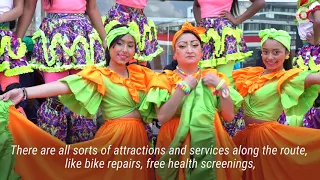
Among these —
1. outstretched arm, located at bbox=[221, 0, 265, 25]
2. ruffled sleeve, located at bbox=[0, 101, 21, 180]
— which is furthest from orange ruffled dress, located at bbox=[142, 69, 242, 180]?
outstretched arm, located at bbox=[221, 0, 265, 25]

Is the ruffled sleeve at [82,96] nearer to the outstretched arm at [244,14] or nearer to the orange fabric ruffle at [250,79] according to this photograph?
the orange fabric ruffle at [250,79]

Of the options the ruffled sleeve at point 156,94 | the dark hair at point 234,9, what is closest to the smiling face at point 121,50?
the ruffled sleeve at point 156,94

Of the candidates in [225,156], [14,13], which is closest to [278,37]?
[225,156]

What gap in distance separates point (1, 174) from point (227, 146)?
52.8 inches

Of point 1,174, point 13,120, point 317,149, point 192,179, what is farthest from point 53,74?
point 317,149

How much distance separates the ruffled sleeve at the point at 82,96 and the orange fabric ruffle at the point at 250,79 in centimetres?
100

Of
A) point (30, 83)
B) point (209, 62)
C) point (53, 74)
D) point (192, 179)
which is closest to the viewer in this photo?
point (192, 179)

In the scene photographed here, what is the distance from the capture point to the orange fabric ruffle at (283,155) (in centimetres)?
323

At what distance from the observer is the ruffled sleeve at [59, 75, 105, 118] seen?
127 inches

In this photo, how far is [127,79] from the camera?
11.3 feet

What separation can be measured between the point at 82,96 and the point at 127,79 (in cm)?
35

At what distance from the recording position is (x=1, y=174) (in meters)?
2.88

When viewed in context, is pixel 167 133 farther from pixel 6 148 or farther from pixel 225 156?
pixel 6 148

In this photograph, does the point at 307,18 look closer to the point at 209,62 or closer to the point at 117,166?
the point at 209,62
